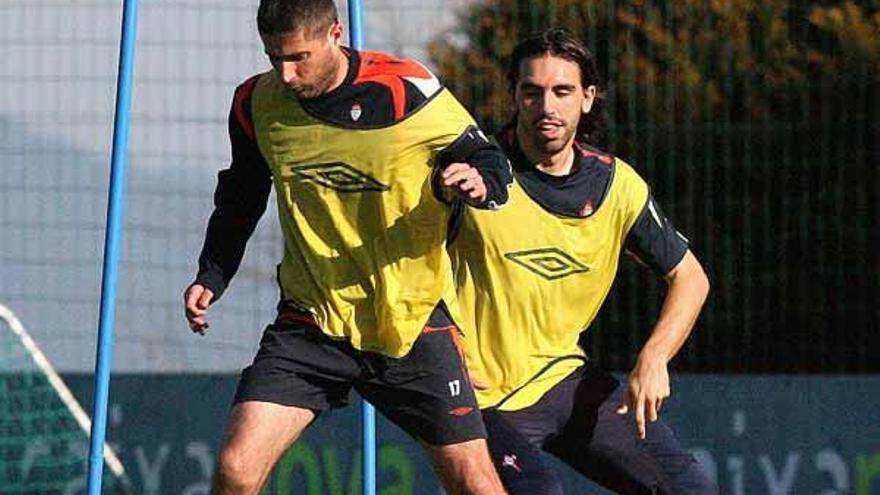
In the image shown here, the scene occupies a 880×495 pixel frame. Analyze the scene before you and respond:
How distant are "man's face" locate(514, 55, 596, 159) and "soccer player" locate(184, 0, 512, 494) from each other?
0.39 m

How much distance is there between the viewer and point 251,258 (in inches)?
344

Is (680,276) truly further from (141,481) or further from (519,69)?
(141,481)

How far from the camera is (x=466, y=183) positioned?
534 cm

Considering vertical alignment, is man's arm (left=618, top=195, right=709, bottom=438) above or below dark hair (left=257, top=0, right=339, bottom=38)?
below

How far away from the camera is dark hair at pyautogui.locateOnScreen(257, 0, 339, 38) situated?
18.0 ft

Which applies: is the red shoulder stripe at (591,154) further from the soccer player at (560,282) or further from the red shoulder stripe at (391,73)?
the red shoulder stripe at (391,73)

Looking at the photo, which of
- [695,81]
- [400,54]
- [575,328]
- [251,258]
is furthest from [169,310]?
[575,328]

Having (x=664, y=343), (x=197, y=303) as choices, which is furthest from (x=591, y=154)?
(x=197, y=303)

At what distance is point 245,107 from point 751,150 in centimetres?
344

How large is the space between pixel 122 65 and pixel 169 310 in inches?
96.5

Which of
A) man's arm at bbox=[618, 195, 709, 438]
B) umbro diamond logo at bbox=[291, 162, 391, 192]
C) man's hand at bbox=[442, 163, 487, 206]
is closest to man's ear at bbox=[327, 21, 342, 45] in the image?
umbro diamond logo at bbox=[291, 162, 391, 192]

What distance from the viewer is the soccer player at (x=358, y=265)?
5648mm

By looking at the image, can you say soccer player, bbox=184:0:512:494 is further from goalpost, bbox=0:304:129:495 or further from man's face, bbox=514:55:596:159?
goalpost, bbox=0:304:129:495

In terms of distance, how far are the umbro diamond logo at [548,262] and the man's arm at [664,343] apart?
263 millimetres
